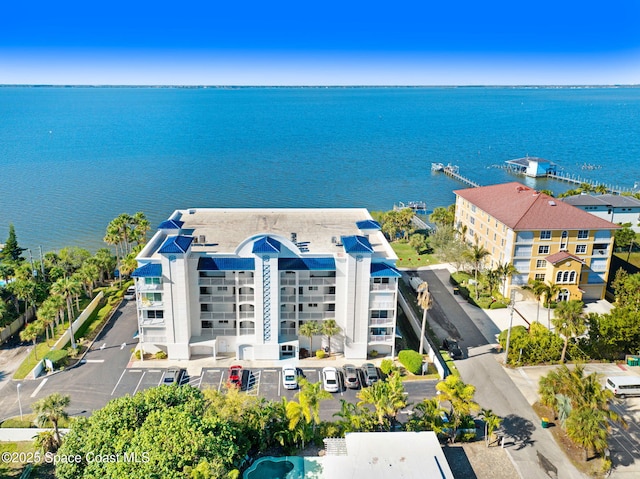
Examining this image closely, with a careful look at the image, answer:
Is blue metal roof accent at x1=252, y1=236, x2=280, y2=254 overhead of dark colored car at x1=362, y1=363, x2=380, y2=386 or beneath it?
overhead

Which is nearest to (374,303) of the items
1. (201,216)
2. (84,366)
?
(201,216)

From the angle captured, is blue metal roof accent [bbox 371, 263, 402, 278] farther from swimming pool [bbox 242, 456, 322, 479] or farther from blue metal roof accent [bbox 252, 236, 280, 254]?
swimming pool [bbox 242, 456, 322, 479]

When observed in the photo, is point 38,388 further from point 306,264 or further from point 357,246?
point 357,246

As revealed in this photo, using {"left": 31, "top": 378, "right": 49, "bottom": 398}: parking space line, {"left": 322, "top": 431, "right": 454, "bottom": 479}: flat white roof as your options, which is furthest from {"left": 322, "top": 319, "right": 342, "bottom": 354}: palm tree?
{"left": 31, "top": 378, "right": 49, "bottom": 398}: parking space line

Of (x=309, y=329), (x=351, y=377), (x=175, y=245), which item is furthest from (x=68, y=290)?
(x=351, y=377)

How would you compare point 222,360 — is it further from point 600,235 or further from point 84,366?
point 600,235
